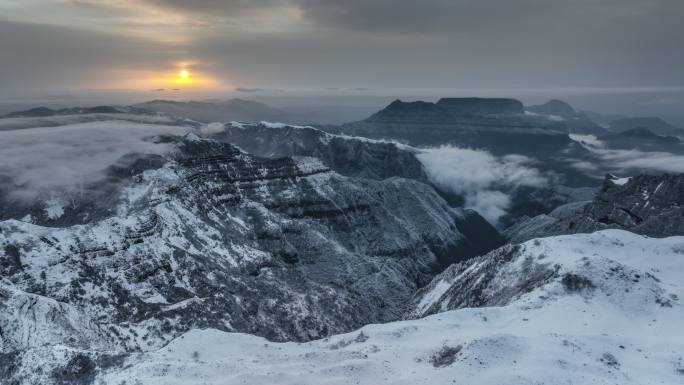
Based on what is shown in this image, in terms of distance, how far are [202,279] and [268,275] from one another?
1055 inches

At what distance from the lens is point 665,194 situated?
169 metres

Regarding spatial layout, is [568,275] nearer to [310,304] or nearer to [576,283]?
[576,283]

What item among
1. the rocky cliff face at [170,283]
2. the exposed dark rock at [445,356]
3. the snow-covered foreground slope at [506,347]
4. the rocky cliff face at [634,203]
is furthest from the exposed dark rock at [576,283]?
the rocky cliff face at [170,283]

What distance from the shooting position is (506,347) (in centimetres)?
6656

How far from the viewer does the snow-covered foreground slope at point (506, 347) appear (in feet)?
205

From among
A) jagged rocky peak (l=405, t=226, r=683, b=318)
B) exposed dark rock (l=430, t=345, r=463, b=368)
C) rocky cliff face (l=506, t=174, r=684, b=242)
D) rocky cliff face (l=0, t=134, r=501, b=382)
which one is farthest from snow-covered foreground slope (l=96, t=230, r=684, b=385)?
rocky cliff face (l=506, t=174, r=684, b=242)

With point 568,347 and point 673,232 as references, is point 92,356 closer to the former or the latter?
point 568,347

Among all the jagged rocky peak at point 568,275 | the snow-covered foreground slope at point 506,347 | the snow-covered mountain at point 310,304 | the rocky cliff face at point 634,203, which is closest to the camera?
the snow-covered foreground slope at point 506,347

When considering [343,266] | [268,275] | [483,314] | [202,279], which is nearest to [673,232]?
[483,314]

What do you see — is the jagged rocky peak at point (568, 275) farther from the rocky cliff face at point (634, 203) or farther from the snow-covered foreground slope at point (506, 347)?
the rocky cliff face at point (634, 203)

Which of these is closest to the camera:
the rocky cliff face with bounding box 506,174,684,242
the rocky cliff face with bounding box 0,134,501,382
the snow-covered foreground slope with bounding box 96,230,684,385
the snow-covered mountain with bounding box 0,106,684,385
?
the snow-covered foreground slope with bounding box 96,230,684,385

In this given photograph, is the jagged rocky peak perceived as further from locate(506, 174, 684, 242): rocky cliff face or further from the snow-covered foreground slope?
locate(506, 174, 684, 242): rocky cliff face

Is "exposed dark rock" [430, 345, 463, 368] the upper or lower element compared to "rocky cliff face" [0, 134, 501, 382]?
upper

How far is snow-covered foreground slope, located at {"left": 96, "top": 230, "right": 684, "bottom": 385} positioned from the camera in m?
62.6
